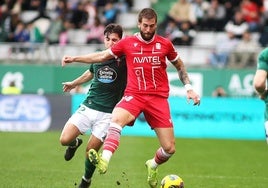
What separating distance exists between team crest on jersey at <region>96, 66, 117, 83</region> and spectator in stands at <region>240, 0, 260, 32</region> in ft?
53.2

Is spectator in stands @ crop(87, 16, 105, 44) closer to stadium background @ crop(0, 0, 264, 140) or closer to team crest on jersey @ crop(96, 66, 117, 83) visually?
stadium background @ crop(0, 0, 264, 140)

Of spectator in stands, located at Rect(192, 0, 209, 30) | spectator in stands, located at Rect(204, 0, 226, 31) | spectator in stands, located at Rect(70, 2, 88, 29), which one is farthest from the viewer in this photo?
spectator in stands, located at Rect(70, 2, 88, 29)

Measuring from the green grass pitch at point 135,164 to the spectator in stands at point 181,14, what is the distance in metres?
6.48

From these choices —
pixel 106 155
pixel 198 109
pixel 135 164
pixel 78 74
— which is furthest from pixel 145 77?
pixel 78 74

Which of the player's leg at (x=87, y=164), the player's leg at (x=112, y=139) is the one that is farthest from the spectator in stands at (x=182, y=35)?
the player's leg at (x=112, y=139)

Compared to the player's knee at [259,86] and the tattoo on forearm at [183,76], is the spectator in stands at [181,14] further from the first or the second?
the player's knee at [259,86]

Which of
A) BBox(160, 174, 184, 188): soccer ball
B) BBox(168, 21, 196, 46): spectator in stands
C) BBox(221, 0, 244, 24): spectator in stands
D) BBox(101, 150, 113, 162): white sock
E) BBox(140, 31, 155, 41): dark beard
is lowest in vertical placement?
BBox(168, 21, 196, 46): spectator in stands

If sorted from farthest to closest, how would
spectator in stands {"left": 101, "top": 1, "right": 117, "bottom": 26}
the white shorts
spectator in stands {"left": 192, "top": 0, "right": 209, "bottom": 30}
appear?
spectator in stands {"left": 101, "top": 1, "right": 117, "bottom": 26}
spectator in stands {"left": 192, "top": 0, "right": 209, "bottom": 30}
the white shorts

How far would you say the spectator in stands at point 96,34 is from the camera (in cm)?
2705

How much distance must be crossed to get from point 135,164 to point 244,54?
10.9m

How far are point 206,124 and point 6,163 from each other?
9.18 metres

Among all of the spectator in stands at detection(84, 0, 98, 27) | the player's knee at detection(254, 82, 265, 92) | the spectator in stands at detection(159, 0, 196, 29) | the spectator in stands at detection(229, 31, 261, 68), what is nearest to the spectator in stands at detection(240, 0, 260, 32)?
the spectator in stands at detection(229, 31, 261, 68)

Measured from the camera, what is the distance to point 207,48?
1010 inches

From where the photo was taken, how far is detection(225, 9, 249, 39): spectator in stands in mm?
26359
